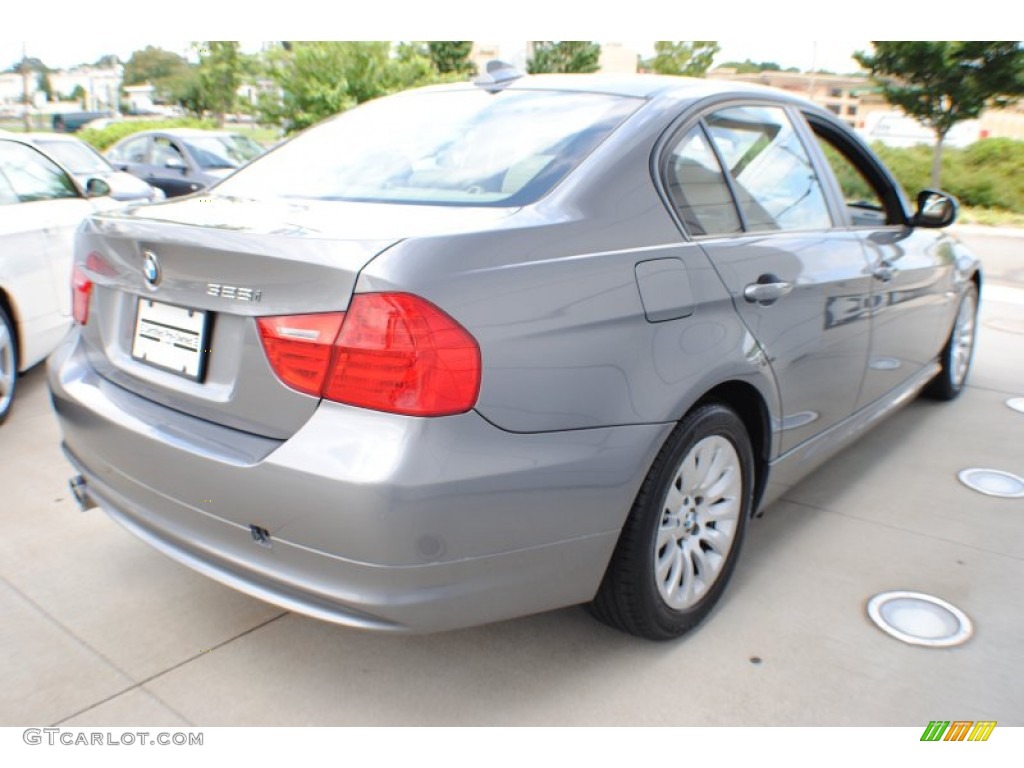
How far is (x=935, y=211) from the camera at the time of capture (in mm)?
3818

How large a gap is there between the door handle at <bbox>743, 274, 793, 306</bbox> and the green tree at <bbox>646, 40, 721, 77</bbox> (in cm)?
4033

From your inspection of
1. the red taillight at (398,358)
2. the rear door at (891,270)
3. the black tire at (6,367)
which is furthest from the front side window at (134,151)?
the red taillight at (398,358)

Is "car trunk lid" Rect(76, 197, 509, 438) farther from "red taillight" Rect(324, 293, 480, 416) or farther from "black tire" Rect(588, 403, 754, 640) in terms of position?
"black tire" Rect(588, 403, 754, 640)

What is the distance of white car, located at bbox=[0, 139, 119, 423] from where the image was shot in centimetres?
443

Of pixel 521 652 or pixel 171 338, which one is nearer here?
pixel 171 338

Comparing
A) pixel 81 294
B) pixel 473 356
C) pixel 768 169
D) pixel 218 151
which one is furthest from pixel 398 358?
pixel 218 151

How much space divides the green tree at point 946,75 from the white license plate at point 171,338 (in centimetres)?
1923

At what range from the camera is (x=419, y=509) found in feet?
5.95

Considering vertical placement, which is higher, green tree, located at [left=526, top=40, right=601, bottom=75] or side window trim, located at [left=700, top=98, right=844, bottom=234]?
green tree, located at [left=526, top=40, right=601, bottom=75]

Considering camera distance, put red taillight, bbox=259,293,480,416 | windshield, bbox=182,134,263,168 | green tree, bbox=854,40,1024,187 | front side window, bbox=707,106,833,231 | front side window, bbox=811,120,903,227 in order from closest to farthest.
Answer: red taillight, bbox=259,293,480,416, front side window, bbox=707,106,833,231, front side window, bbox=811,120,903,227, windshield, bbox=182,134,263,168, green tree, bbox=854,40,1024,187

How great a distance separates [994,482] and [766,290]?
2027 mm

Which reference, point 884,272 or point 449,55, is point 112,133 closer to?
point 884,272

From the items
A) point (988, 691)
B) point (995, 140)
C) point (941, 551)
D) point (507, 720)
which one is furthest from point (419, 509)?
point (995, 140)

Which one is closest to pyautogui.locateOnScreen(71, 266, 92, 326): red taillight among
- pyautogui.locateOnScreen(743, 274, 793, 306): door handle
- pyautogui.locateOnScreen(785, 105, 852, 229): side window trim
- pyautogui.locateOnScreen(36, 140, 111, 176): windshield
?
pyautogui.locateOnScreen(743, 274, 793, 306): door handle
